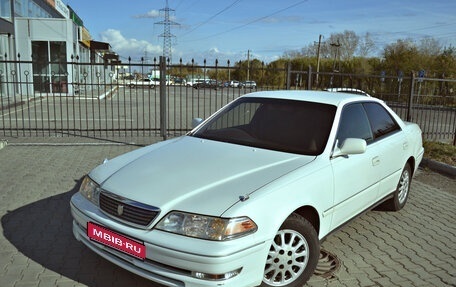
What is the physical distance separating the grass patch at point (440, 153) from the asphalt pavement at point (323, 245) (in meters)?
1.96

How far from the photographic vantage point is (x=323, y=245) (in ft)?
13.2

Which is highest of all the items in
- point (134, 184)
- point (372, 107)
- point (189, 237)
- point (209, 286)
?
point (372, 107)

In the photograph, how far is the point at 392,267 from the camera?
3633 millimetres

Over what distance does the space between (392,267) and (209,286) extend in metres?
1.98

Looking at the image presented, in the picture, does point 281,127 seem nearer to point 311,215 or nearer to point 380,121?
point 311,215

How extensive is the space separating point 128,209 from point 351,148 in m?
1.98

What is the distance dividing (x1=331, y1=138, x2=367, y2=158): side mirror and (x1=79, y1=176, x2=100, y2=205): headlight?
6.71 feet

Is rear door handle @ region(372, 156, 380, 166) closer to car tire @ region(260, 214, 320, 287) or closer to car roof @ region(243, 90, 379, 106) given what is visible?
car roof @ region(243, 90, 379, 106)

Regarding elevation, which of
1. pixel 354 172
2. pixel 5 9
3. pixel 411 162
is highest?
pixel 5 9

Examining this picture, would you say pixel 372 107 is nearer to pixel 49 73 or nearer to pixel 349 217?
pixel 349 217

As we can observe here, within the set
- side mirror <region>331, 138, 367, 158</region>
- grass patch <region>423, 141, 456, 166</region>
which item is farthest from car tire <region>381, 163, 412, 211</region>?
grass patch <region>423, 141, 456, 166</region>

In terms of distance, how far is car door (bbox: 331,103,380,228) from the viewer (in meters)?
3.50

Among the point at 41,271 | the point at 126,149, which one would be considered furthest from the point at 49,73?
the point at 41,271

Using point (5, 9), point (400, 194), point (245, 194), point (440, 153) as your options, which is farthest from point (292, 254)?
point (5, 9)
